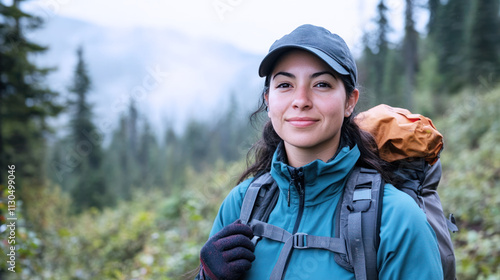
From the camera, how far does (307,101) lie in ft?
4.91

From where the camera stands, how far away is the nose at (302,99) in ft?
4.90

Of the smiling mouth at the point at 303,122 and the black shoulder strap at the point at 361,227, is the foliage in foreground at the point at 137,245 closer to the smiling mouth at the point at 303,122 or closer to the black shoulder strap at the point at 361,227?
the smiling mouth at the point at 303,122

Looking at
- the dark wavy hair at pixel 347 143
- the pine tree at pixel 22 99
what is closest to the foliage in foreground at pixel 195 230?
the dark wavy hair at pixel 347 143

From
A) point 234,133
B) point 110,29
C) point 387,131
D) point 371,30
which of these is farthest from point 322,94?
point 110,29

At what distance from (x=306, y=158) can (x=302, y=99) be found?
11.9 inches

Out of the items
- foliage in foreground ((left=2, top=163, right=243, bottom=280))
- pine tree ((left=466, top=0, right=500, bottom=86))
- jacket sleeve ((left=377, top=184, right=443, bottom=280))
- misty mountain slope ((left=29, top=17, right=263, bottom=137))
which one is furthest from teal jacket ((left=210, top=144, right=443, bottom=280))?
misty mountain slope ((left=29, top=17, right=263, bottom=137))

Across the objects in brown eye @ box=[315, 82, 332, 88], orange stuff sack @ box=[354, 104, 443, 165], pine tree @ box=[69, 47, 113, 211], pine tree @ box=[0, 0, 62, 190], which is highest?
brown eye @ box=[315, 82, 332, 88]

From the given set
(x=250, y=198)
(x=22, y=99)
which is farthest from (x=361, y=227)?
(x=22, y=99)

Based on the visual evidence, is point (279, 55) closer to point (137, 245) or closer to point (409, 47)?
point (137, 245)

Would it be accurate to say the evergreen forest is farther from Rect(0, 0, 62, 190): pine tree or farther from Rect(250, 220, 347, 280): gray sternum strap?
Rect(250, 220, 347, 280): gray sternum strap

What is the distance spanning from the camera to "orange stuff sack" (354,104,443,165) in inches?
62.2

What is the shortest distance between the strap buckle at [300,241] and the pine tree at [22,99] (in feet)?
43.3

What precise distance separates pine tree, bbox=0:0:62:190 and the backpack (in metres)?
13.0

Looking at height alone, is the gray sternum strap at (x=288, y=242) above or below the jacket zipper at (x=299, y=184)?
below
